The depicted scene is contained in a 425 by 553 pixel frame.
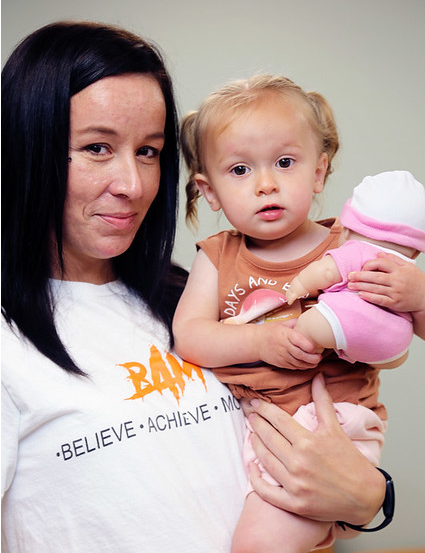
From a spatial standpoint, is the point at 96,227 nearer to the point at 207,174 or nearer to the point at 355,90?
the point at 207,174

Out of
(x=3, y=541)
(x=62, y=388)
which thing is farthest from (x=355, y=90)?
(x=3, y=541)

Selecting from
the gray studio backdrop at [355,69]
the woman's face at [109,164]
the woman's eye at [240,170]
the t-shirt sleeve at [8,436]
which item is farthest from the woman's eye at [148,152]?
the gray studio backdrop at [355,69]

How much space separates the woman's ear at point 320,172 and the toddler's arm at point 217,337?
29 centimetres

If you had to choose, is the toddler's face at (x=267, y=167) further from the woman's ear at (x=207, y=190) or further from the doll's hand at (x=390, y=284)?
the doll's hand at (x=390, y=284)

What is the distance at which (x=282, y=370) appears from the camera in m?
1.43

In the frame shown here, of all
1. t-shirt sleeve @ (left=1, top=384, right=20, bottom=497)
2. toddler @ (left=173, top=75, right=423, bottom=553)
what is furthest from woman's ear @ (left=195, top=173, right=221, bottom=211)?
t-shirt sleeve @ (left=1, top=384, right=20, bottom=497)

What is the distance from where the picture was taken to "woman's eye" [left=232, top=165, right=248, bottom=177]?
4.74ft

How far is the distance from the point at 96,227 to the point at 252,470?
60cm

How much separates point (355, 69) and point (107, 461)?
2.02 metres

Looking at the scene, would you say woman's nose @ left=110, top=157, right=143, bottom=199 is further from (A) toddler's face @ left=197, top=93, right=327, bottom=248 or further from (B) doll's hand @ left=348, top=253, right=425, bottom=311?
(B) doll's hand @ left=348, top=253, right=425, bottom=311

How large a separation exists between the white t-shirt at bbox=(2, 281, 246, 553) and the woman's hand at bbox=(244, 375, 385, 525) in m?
0.09

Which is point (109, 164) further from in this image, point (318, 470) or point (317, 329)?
point (318, 470)

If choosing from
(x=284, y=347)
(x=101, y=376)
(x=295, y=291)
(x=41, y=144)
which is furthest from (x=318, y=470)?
(x=41, y=144)

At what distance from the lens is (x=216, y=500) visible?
138 centimetres
